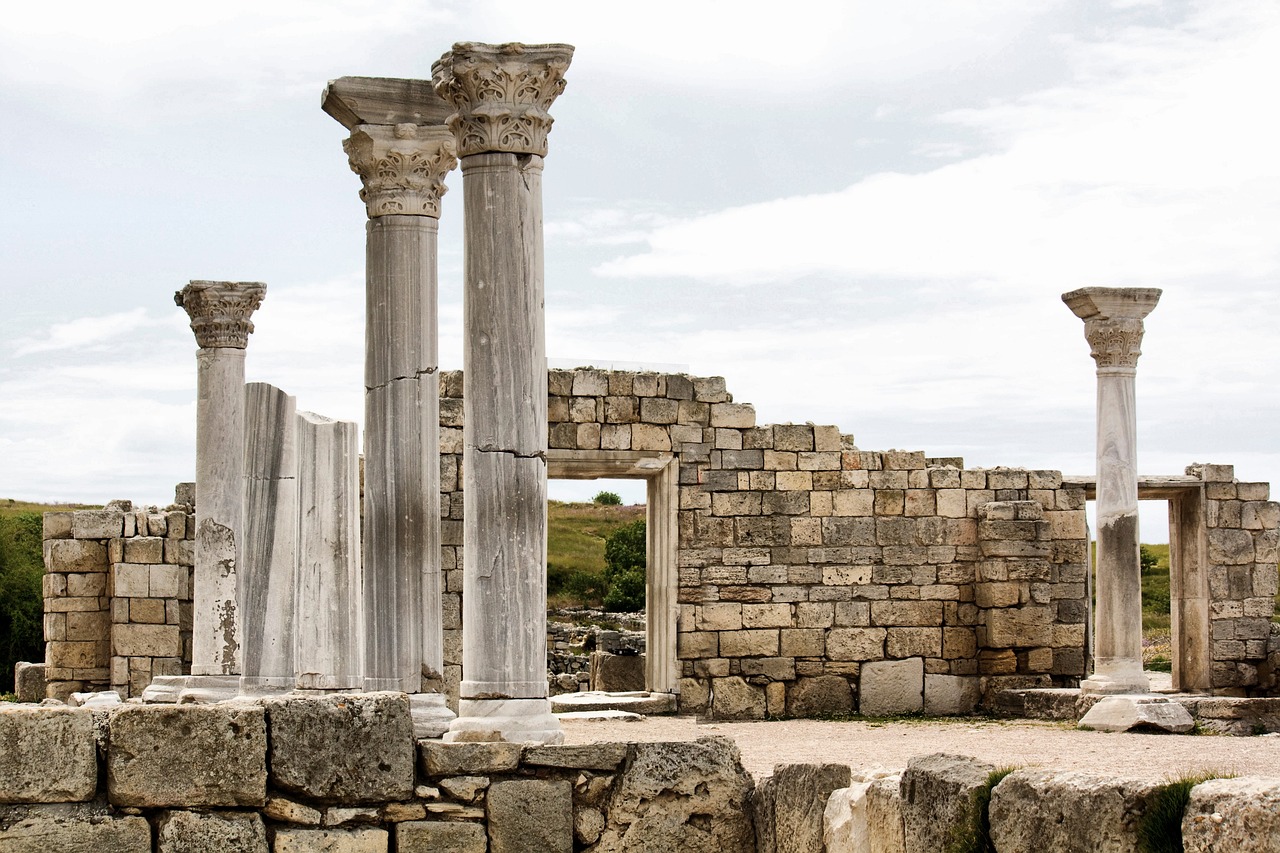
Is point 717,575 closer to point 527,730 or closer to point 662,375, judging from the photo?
point 662,375

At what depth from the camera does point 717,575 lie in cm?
1792

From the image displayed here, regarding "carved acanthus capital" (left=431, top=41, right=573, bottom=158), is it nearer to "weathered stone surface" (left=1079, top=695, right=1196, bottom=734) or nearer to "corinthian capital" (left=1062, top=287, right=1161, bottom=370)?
"corinthian capital" (left=1062, top=287, right=1161, bottom=370)

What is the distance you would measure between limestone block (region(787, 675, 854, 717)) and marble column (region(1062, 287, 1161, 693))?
2.69m

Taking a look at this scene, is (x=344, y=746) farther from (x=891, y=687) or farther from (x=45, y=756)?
(x=891, y=687)

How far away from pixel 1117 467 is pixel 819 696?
4.05m

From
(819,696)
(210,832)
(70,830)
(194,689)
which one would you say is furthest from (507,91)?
(819,696)

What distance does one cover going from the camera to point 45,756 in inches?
318

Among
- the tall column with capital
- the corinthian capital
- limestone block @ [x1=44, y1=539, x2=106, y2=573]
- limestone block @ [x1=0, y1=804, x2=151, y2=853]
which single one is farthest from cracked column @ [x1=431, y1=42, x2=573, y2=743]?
limestone block @ [x1=44, y1=539, x2=106, y2=573]

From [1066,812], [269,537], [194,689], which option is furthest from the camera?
[194,689]

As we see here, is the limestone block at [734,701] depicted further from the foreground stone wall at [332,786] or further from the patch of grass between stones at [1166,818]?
the patch of grass between stones at [1166,818]

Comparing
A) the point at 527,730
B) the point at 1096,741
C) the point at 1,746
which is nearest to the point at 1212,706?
the point at 1096,741

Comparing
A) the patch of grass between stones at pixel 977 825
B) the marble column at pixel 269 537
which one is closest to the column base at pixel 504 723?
the patch of grass between stones at pixel 977 825

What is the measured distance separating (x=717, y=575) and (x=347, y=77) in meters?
8.58

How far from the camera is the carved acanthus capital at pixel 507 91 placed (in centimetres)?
932
